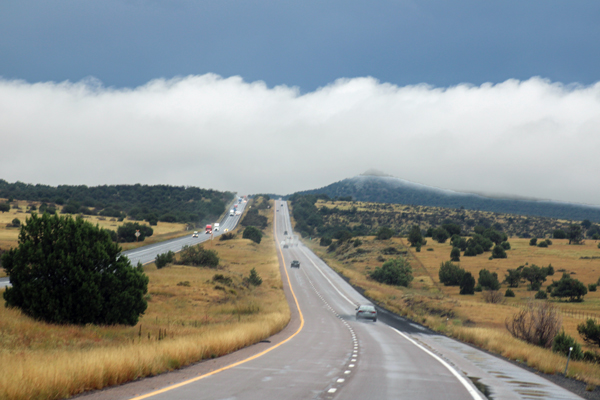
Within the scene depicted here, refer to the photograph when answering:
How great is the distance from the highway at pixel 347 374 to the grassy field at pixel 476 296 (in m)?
1.65

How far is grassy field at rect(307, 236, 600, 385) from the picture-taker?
21.1 metres

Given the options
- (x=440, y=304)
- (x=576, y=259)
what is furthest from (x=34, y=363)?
(x=576, y=259)

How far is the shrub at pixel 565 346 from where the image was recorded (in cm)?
2183

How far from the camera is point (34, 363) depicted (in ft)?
30.7

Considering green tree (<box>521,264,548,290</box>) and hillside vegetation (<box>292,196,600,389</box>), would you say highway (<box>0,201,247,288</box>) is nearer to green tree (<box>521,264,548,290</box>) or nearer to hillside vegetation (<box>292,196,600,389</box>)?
hillside vegetation (<box>292,196,600,389</box>)

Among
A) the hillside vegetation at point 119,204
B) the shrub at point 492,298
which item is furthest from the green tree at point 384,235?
the hillside vegetation at point 119,204

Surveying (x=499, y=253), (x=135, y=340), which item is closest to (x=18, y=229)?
(x=135, y=340)

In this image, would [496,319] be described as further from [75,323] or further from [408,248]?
[408,248]

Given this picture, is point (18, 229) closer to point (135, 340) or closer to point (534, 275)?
point (135, 340)

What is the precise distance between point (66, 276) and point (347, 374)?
46.1 feet

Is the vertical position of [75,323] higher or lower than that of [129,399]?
lower

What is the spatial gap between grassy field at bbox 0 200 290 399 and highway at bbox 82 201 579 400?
19.9 inches

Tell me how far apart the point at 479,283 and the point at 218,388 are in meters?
60.4

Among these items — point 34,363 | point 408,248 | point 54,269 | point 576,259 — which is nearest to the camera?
point 34,363
